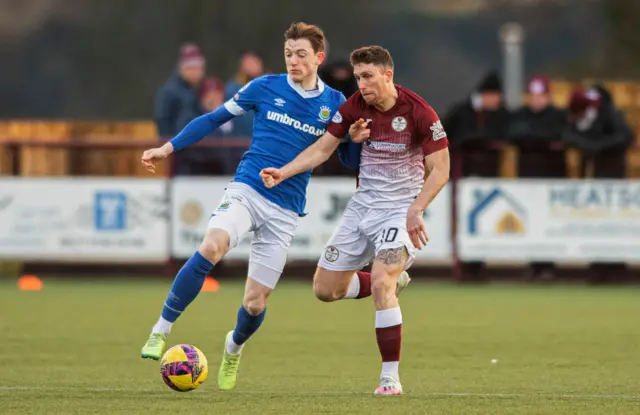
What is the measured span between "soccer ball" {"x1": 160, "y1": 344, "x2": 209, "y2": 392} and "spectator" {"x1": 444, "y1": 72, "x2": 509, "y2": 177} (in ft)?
29.7

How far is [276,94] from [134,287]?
766 cm

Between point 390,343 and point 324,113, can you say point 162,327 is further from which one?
point 324,113

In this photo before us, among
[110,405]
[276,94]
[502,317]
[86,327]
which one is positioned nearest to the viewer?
[110,405]

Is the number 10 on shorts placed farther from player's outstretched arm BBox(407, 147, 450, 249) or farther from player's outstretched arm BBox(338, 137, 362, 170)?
player's outstretched arm BBox(338, 137, 362, 170)

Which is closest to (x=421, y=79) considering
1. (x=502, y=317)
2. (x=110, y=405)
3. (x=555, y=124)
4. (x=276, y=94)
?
(x=555, y=124)

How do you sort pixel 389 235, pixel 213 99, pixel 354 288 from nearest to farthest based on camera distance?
pixel 389 235, pixel 354 288, pixel 213 99

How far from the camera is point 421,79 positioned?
29.3 m

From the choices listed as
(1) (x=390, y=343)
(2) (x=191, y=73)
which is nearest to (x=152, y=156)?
(1) (x=390, y=343)

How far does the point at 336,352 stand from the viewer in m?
10.6

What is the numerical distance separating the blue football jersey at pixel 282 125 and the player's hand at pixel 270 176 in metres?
0.39

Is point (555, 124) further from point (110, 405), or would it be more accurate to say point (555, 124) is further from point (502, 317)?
point (110, 405)

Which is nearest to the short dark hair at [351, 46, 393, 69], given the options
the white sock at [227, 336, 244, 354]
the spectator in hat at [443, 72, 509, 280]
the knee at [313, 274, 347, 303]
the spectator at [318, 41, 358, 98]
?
the knee at [313, 274, 347, 303]

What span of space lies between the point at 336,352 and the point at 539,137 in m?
6.92

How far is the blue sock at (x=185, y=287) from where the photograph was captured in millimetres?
8586
